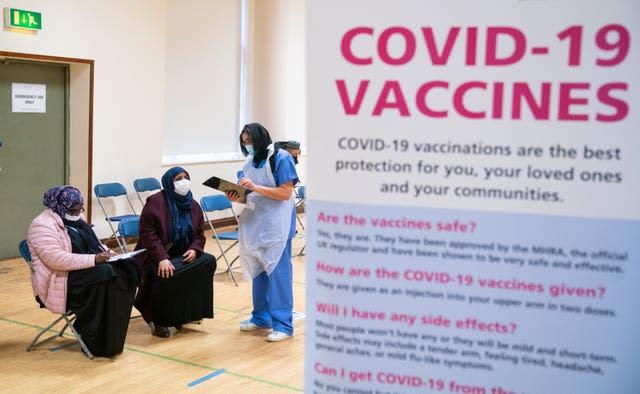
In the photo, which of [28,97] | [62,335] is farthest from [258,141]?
[28,97]

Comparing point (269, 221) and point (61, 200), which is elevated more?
point (61, 200)

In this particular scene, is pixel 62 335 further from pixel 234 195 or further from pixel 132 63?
pixel 132 63

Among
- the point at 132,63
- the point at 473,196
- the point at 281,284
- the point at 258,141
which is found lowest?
the point at 281,284

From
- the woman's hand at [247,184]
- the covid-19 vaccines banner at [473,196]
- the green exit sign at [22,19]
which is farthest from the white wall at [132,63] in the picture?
the covid-19 vaccines banner at [473,196]

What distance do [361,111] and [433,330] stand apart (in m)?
0.58

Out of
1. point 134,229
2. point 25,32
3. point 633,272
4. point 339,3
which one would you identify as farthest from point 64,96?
point 633,272

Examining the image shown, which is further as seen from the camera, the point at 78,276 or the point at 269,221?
the point at 269,221

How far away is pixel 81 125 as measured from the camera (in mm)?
8344

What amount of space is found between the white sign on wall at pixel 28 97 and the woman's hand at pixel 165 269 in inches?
139

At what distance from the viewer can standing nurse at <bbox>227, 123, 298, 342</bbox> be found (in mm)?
5273

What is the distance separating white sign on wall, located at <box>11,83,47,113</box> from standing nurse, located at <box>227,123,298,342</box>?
3572mm

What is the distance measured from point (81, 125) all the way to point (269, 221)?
3.89m

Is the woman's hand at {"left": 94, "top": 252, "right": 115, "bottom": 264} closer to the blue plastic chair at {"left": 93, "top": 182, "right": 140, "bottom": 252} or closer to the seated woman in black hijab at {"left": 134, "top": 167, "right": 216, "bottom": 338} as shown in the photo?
the seated woman in black hijab at {"left": 134, "top": 167, "right": 216, "bottom": 338}

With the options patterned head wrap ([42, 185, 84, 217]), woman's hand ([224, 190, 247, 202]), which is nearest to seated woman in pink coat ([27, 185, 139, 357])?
patterned head wrap ([42, 185, 84, 217])
